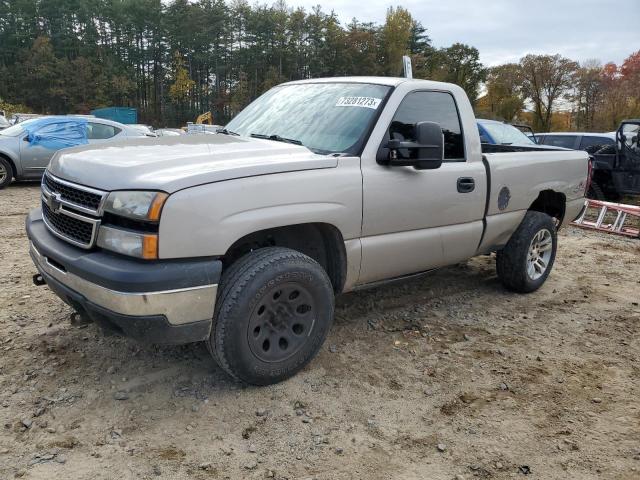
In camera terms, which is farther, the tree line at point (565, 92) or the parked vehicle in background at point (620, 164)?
the tree line at point (565, 92)

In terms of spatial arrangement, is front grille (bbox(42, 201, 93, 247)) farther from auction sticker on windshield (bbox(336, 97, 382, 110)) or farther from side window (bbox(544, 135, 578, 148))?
side window (bbox(544, 135, 578, 148))

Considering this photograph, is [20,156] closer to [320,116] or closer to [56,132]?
[56,132]

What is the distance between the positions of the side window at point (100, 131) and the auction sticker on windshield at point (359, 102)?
9355mm

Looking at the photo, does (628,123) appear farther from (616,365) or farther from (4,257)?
(4,257)

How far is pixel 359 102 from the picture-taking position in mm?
3674

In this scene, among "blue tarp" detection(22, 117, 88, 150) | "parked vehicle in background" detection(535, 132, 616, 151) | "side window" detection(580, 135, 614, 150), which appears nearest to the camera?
"blue tarp" detection(22, 117, 88, 150)

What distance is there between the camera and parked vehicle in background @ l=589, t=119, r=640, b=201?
11008mm

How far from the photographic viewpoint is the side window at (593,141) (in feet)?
39.4

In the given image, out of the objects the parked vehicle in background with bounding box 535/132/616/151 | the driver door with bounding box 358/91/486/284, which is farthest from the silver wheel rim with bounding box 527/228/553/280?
the parked vehicle in background with bounding box 535/132/616/151

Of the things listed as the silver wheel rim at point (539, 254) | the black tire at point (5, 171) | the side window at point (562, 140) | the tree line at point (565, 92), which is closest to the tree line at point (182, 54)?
the tree line at point (565, 92)

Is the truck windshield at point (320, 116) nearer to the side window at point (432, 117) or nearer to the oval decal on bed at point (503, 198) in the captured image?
the side window at point (432, 117)

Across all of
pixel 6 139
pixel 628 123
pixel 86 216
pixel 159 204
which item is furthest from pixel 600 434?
pixel 6 139

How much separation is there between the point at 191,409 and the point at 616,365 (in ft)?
9.69

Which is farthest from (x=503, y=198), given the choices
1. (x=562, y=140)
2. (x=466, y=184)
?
(x=562, y=140)
